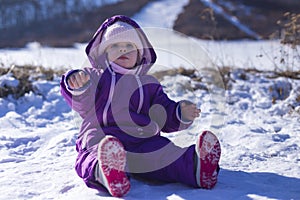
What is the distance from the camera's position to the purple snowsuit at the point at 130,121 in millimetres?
1974

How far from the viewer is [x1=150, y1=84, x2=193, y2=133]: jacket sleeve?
2201 mm

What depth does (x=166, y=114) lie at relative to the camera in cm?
223

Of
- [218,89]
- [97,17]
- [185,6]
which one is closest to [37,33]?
Result: [97,17]

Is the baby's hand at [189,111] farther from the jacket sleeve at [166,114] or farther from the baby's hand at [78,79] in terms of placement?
the baby's hand at [78,79]

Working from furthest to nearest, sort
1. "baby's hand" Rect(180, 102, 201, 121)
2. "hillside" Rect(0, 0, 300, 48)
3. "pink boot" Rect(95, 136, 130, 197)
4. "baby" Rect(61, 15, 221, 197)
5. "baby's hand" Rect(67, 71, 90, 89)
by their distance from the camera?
"hillside" Rect(0, 0, 300, 48), "baby's hand" Rect(180, 102, 201, 121), "baby's hand" Rect(67, 71, 90, 89), "baby" Rect(61, 15, 221, 197), "pink boot" Rect(95, 136, 130, 197)

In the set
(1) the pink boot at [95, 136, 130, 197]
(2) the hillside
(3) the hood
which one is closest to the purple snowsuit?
(3) the hood

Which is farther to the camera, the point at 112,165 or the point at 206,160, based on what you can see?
the point at 206,160

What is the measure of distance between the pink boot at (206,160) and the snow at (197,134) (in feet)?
0.16

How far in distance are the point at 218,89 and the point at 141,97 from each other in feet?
6.03

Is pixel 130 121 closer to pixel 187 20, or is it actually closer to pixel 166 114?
pixel 166 114

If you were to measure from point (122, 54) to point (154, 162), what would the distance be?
54 centimetres

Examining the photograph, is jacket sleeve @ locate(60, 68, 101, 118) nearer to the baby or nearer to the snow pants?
the baby

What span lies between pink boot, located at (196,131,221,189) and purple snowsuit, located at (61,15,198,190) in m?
0.03

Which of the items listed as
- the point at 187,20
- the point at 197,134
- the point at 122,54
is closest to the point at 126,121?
the point at 122,54
